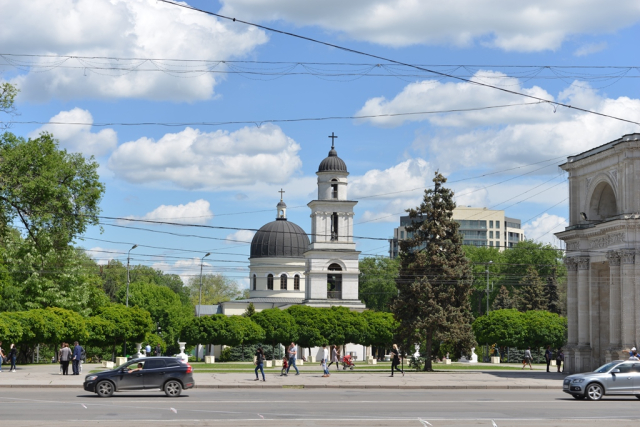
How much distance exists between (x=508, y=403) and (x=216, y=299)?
424 ft

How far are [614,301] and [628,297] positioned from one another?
5.10 feet

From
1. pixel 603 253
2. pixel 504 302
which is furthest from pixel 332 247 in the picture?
pixel 603 253

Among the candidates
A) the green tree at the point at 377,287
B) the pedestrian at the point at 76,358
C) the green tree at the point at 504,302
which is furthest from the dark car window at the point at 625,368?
the green tree at the point at 377,287

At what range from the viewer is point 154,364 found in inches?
1170

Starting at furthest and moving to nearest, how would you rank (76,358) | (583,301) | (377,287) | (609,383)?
(377,287) → (583,301) → (76,358) → (609,383)

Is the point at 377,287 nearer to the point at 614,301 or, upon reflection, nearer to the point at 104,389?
the point at 614,301

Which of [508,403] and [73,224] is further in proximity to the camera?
[73,224]

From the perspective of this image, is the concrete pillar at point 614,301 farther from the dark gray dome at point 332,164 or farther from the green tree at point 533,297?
the green tree at point 533,297

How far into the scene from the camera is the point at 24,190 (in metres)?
45.5

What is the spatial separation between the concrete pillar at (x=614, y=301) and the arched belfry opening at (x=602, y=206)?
4532 mm

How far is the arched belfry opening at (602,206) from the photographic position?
4912 centimetres

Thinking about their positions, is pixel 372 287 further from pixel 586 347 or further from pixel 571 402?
pixel 571 402

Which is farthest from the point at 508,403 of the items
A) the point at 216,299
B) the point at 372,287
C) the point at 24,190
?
the point at 216,299

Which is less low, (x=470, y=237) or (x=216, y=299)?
(x=470, y=237)
